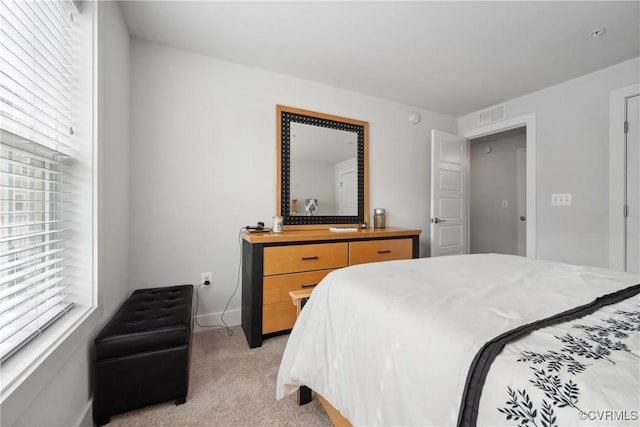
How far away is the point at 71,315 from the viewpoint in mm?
1129

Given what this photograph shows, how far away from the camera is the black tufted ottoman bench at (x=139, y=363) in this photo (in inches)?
47.0

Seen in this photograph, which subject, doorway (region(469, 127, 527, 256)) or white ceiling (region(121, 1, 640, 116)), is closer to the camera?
white ceiling (region(121, 1, 640, 116))

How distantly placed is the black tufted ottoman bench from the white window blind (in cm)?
27

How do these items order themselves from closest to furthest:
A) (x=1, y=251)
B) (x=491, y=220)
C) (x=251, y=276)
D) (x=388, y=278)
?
(x=1, y=251) → (x=388, y=278) → (x=251, y=276) → (x=491, y=220)

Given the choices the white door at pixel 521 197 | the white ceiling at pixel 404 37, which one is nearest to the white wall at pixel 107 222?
the white ceiling at pixel 404 37

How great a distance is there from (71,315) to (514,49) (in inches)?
136

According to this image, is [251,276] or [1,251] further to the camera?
[251,276]

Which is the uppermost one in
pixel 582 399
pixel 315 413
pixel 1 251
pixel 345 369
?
pixel 1 251

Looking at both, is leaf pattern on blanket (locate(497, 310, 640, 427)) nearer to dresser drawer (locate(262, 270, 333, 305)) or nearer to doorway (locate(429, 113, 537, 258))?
dresser drawer (locate(262, 270, 333, 305))

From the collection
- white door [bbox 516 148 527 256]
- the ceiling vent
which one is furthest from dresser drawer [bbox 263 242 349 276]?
white door [bbox 516 148 527 256]

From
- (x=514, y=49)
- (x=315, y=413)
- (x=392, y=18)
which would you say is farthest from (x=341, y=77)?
(x=315, y=413)

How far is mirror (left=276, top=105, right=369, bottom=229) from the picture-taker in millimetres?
2521

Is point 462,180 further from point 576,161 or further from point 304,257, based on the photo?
point 304,257

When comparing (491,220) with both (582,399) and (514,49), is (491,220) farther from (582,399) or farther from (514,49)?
(582,399)
